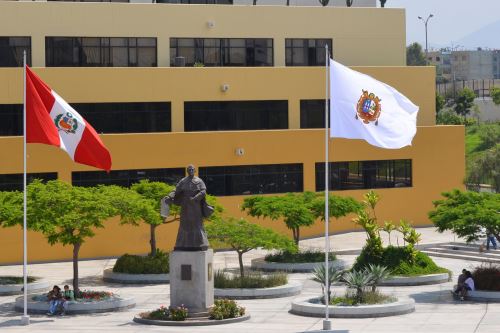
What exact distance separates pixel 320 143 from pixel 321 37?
20.8 ft

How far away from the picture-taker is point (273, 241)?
45.8 m

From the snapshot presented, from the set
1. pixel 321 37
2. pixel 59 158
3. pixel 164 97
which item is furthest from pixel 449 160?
pixel 59 158

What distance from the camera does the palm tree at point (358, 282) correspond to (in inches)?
1593

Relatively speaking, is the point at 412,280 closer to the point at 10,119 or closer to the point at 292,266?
the point at 292,266

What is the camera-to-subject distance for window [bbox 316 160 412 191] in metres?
64.1

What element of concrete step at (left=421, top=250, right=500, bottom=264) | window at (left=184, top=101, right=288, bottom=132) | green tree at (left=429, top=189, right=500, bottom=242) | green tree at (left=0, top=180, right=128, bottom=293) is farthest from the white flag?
window at (left=184, top=101, right=288, bottom=132)

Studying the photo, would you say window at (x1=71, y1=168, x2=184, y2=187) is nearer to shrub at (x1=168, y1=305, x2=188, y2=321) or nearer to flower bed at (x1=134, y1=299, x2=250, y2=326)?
flower bed at (x1=134, y1=299, x2=250, y2=326)

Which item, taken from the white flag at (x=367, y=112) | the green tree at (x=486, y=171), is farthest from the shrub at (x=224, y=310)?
the green tree at (x=486, y=171)

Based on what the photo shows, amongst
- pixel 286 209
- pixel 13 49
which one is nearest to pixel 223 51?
pixel 13 49

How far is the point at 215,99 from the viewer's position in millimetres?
62312

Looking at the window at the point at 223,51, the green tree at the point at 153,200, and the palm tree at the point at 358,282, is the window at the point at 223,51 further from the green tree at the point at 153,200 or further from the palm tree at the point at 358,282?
the palm tree at the point at 358,282

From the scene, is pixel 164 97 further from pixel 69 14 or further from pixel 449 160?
pixel 449 160

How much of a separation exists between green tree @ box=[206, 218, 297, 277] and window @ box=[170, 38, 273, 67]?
63.3 feet

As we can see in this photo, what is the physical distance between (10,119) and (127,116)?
590 centimetres
